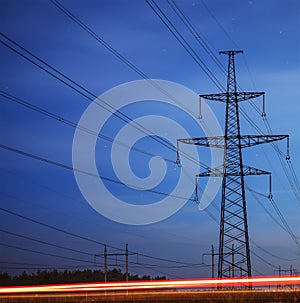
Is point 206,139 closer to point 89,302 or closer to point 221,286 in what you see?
point 221,286

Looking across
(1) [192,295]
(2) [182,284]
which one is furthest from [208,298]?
(2) [182,284]

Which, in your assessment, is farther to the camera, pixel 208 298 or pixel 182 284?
pixel 182 284

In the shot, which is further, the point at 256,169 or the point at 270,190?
the point at 270,190

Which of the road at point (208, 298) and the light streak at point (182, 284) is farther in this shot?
the light streak at point (182, 284)

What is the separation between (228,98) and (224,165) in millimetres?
4898

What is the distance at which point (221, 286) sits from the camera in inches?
1804

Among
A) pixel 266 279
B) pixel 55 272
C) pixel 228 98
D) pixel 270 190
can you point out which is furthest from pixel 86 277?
pixel 266 279

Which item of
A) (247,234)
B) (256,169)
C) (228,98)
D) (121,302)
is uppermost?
(228,98)

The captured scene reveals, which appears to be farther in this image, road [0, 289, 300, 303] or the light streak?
the light streak

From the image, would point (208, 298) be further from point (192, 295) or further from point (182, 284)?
point (182, 284)

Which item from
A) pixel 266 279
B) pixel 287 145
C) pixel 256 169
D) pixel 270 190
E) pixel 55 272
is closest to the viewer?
pixel 266 279

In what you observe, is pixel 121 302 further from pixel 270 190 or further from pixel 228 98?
→ pixel 270 190

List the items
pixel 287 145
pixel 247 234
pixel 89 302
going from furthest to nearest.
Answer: pixel 287 145 → pixel 247 234 → pixel 89 302

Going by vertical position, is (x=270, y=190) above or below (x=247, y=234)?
above
